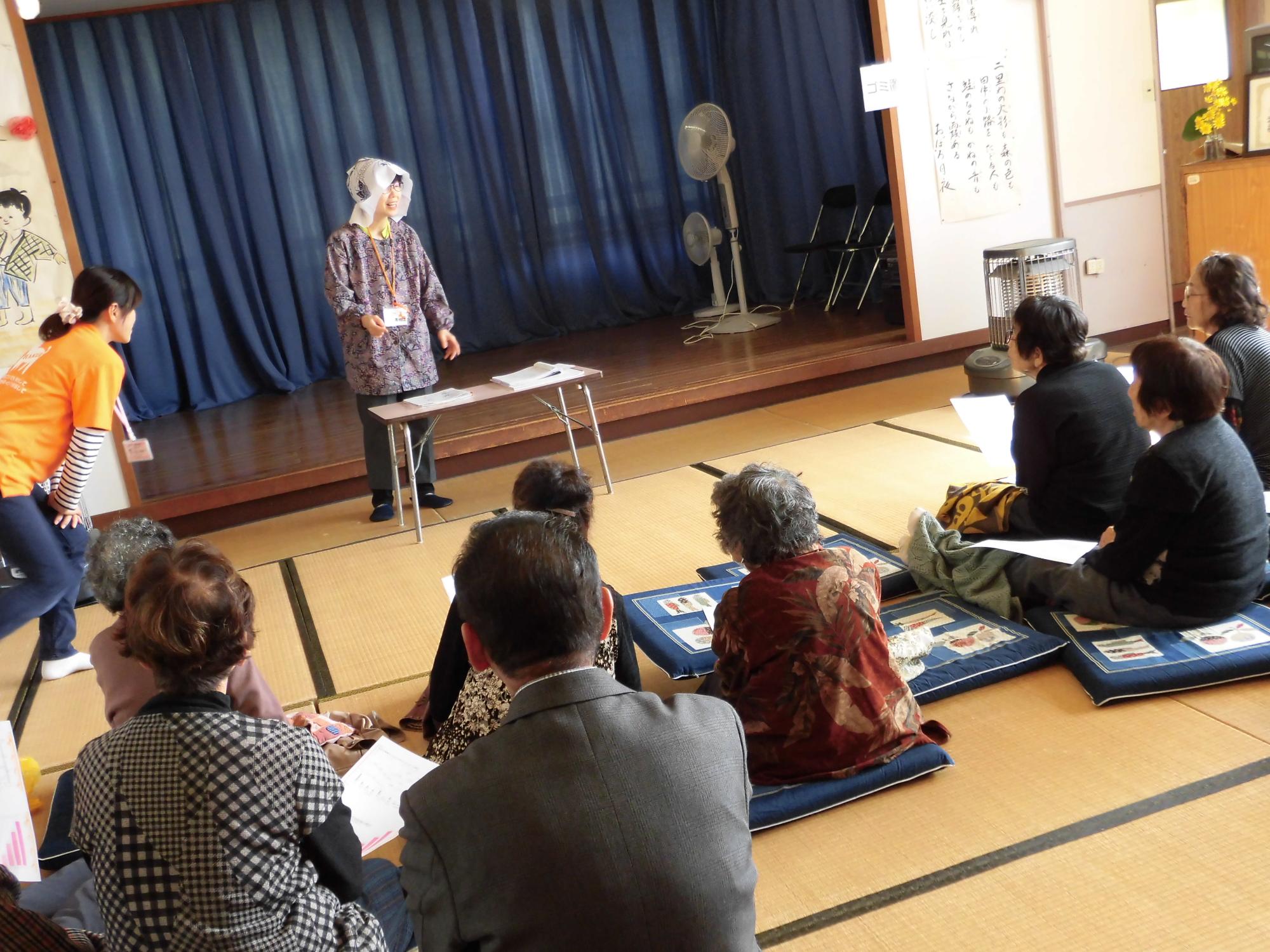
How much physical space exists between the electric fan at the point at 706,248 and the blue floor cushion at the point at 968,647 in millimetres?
4705

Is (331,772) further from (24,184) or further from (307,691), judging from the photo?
(24,184)

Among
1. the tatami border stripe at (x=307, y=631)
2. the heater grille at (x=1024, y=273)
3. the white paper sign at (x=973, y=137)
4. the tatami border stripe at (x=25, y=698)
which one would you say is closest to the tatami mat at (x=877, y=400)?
the heater grille at (x=1024, y=273)

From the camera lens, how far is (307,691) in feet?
9.29

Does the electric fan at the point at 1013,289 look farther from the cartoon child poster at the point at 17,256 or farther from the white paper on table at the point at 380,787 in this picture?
the cartoon child poster at the point at 17,256

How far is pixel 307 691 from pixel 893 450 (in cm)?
232

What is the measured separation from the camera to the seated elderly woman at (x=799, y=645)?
1920mm

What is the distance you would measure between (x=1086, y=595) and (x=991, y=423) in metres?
1.00

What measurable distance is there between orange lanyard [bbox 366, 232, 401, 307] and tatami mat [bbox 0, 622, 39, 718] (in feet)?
5.47

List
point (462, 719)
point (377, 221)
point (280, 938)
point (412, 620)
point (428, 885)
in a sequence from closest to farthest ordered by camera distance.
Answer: point (428, 885) → point (280, 938) → point (462, 719) → point (412, 620) → point (377, 221)

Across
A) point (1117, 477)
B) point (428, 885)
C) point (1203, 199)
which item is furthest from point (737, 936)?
point (1203, 199)

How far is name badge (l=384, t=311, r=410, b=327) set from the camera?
13.7 ft

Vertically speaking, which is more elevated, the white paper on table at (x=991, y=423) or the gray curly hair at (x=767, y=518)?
the gray curly hair at (x=767, y=518)

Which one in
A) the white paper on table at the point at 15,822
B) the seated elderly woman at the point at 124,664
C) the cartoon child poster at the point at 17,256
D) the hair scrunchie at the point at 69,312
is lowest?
the white paper on table at the point at 15,822

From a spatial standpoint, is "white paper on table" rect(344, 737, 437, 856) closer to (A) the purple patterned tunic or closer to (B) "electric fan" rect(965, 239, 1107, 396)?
(A) the purple patterned tunic
